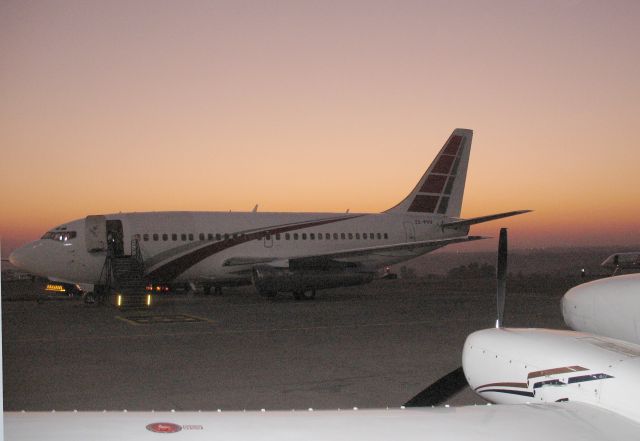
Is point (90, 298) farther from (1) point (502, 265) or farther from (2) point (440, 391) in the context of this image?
(2) point (440, 391)

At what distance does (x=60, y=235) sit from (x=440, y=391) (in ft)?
54.8

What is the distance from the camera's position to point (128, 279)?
62.6 feet

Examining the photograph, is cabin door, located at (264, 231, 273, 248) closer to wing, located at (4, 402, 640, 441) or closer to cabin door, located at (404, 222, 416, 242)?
cabin door, located at (404, 222, 416, 242)

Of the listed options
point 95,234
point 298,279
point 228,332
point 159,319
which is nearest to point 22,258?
point 95,234

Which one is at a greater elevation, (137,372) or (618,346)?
(618,346)

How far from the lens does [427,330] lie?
45.2 feet

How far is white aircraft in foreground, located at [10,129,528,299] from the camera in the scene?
19656 millimetres

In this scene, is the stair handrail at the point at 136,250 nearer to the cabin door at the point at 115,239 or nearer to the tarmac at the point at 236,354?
the cabin door at the point at 115,239

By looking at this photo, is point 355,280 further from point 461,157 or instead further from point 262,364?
point 262,364

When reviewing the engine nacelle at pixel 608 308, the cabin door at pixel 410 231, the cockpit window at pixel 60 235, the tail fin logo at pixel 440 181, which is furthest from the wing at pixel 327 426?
the tail fin logo at pixel 440 181

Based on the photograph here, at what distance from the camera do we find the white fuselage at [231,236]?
1950 cm

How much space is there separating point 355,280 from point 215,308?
494 cm

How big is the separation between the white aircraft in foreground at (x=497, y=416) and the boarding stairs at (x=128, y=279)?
47.9 ft

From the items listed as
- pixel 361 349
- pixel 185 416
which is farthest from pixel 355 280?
pixel 185 416
